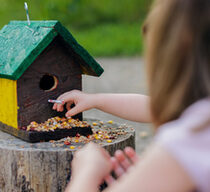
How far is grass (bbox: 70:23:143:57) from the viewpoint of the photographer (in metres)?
10.8

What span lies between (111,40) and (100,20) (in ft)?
9.00

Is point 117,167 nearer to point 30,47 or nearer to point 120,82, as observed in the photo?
point 30,47

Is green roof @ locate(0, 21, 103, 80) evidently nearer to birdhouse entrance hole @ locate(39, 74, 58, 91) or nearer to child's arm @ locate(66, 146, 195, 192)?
birdhouse entrance hole @ locate(39, 74, 58, 91)

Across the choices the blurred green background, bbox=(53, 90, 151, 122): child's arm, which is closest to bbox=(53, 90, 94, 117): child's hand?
bbox=(53, 90, 151, 122): child's arm

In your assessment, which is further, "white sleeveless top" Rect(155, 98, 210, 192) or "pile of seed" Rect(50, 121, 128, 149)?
"pile of seed" Rect(50, 121, 128, 149)

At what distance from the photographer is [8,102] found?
210cm

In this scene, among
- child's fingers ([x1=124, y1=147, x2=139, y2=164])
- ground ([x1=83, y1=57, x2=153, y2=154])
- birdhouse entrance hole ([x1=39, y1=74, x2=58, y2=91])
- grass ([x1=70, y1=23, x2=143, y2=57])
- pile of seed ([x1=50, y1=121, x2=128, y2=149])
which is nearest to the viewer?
child's fingers ([x1=124, y1=147, x2=139, y2=164])

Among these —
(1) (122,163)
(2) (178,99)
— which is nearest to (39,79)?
(1) (122,163)

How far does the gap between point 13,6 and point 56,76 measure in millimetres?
12387

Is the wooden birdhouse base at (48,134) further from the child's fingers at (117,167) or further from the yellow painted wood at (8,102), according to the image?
the child's fingers at (117,167)

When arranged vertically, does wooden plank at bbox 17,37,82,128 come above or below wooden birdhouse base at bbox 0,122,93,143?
above

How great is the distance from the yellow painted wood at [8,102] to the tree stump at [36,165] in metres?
0.16

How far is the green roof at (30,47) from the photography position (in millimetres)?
1934

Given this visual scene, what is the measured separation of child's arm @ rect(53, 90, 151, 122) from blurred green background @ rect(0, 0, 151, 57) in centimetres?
834
